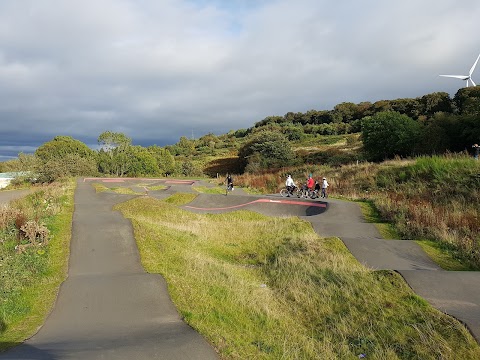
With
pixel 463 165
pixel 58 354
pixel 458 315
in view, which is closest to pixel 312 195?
pixel 463 165

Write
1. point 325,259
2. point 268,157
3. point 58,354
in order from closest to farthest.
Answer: point 58,354
point 325,259
point 268,157

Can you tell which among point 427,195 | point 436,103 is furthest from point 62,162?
point 436,103

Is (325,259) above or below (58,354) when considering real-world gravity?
below

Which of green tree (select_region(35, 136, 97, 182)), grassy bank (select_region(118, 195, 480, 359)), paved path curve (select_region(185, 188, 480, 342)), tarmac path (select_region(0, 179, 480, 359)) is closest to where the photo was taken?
tarmac path (select_region(0, 179, 480, 359))

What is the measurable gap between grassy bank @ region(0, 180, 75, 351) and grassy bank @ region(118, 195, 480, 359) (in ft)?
7.68

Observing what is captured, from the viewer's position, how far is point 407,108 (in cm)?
7400

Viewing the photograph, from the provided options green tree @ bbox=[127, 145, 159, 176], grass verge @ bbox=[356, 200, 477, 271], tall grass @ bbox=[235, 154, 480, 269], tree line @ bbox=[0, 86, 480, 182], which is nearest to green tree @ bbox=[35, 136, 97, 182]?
tree line @ bbox=[0, 86, 480, 182]

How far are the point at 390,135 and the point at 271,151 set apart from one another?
2204cm

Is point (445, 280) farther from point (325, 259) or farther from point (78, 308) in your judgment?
point (78, 308)

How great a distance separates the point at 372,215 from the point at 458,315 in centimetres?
1215

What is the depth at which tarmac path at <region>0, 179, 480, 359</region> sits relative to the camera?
524cm

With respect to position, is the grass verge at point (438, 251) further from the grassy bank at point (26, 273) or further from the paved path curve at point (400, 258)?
the grassy bank at point (26, 273)

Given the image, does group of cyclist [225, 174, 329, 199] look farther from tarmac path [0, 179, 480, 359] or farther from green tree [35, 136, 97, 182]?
green tree [35, 136, 97, 182]

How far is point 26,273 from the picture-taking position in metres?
8.38
